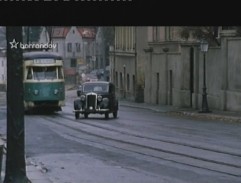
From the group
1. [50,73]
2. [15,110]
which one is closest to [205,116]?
[50,73]

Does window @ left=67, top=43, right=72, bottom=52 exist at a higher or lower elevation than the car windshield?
higher

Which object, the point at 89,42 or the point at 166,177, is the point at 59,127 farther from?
the point at 89,42

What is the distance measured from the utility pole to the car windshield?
25.2 m

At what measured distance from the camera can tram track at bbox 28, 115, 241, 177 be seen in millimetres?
15414

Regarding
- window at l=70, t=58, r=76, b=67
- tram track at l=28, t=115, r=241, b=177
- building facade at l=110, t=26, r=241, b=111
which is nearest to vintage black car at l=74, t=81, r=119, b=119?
building facade at l=110, t=26, r=241, b=111

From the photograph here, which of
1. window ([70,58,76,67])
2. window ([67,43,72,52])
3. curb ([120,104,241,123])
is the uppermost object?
window ([67,43,72,52])

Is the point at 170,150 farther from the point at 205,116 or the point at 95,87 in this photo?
the point at 205,116

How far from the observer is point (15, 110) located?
34.6 feet

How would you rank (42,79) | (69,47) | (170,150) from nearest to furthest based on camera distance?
(170,150) → (42,79) → (69,47)

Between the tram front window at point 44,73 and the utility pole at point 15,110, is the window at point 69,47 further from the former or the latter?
the utility pole at point 15,110

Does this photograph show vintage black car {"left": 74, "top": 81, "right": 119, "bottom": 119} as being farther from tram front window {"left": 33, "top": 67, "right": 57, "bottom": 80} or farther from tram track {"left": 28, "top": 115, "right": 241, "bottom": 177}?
tram track {"left": 28, "top": 115, "right": 241, "bottom": 177}

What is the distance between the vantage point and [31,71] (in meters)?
39.5

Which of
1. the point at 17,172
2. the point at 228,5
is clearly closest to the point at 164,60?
the point at 17,172

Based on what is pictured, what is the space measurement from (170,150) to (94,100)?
16994 mm
